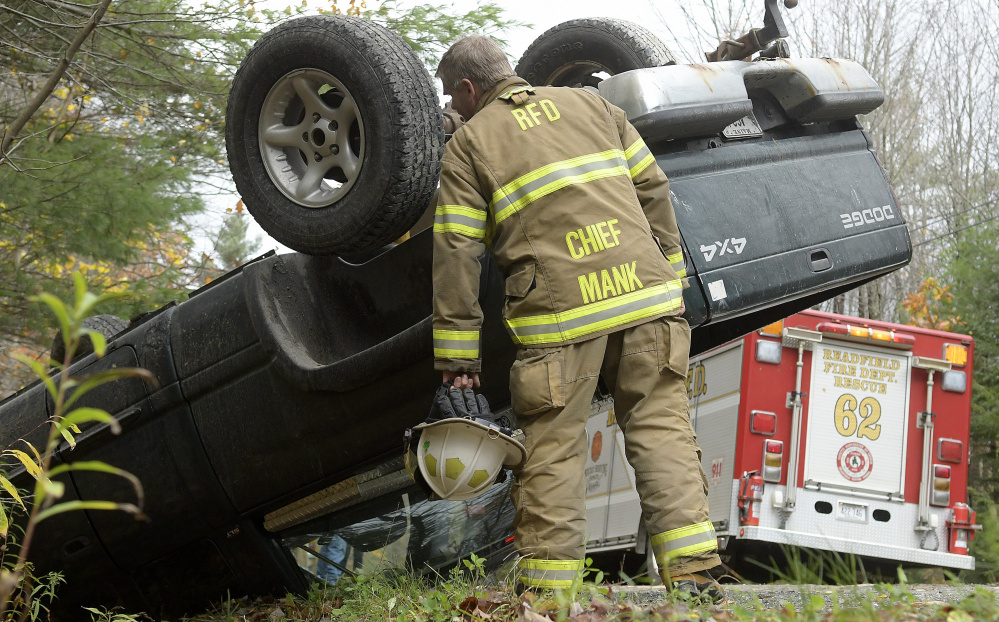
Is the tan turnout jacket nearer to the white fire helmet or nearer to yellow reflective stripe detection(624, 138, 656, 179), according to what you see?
yellow reflective stripe detection(624, 138, 656, 179)

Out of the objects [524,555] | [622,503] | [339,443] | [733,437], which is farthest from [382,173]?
[622,503]

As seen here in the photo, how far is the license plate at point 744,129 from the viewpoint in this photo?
11.0ft

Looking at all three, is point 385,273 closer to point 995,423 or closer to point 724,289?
point 724,289

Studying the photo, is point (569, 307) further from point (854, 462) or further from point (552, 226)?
point (854, 462)

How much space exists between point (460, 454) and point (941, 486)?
18.7ft

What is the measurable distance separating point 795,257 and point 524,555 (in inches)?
52.1

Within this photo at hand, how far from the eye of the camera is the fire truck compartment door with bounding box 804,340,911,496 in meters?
7.20

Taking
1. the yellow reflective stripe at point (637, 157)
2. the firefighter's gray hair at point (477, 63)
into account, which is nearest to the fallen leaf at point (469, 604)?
the yellow reflective stripe at point (637, 157)

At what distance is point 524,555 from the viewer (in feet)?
9.45

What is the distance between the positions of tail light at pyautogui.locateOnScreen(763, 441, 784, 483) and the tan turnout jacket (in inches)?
173

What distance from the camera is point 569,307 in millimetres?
2932

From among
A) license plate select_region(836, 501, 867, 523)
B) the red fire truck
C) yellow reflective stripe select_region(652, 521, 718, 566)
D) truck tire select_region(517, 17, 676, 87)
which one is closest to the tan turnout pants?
yellow reflective stripe select_region(652, 521, 718, 566)

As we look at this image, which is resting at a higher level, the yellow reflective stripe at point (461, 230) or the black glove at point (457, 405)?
the yellow reflective stripe at point (461, 230)

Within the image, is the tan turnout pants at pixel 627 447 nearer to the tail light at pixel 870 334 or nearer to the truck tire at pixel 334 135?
the truck tire at pixel 334 135
